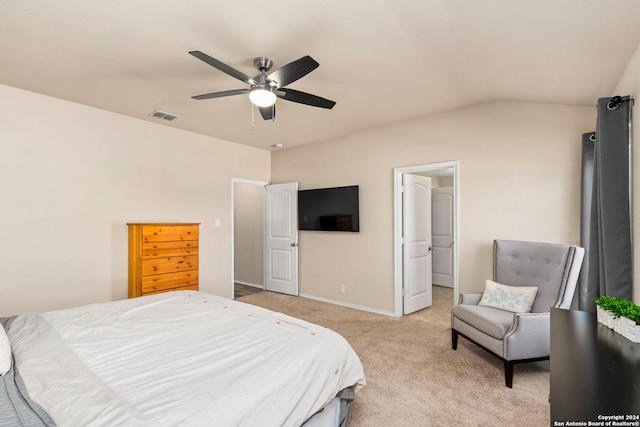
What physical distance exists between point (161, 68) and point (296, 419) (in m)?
2.79

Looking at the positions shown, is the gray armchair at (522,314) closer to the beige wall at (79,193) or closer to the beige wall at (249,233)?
the beige wall at (79,193)

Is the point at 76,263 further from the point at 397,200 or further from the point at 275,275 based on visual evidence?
the point at 397,200

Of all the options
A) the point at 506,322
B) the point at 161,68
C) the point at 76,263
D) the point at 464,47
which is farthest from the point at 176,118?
the point at 506,322

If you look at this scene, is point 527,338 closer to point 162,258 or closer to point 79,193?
point 162,258

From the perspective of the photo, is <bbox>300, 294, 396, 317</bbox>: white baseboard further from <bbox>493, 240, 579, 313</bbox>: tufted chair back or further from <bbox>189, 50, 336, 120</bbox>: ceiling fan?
<bbox>189, 50, 336, 120</bbox>: ceiling fan

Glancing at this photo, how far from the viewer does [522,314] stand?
2.47 metres

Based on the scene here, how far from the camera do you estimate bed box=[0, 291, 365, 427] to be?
1.09 metres

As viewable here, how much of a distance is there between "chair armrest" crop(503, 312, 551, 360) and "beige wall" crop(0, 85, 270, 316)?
3.93m

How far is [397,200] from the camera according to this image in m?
4.21

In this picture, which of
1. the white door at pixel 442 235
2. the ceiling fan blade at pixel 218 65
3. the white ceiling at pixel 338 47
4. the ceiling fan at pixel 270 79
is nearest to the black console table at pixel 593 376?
the white ceiling at pixel 338 47

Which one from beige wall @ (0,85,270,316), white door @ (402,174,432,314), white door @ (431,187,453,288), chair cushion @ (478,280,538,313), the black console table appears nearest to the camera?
the black console table

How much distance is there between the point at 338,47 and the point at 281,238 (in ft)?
12.4

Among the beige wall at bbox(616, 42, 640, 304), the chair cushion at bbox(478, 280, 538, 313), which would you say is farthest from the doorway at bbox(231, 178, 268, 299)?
the beige wall at bbox(616, 42, 640, 304)

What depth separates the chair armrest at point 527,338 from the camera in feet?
7.86
